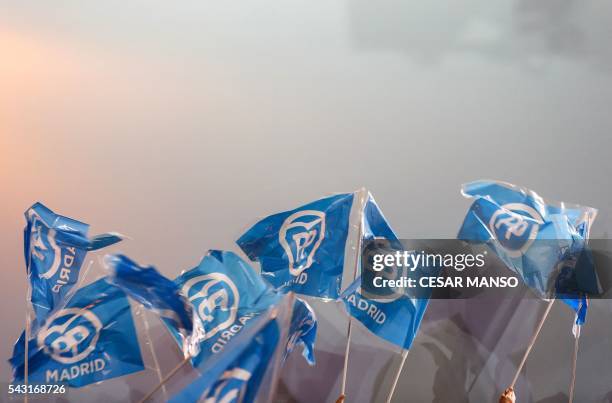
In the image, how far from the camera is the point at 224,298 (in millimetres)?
2691

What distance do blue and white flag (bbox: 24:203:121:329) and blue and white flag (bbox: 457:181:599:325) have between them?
4.96 feet

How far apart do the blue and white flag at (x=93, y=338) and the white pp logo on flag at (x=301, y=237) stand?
66 centimetres

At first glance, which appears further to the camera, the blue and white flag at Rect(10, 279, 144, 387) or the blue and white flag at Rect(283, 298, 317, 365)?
the blue and white flag at Rect(10, 279, 144, 387)

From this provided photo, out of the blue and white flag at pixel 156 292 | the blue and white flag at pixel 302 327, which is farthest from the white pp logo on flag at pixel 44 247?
the blue and white flag at pixel 302 327

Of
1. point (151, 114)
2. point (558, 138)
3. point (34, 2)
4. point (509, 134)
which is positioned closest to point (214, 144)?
point (151, 114)

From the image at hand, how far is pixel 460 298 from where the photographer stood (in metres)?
3.07

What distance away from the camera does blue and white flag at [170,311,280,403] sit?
5.32 feet

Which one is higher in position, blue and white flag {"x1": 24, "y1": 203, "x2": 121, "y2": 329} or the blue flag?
blue and white flag {"x1": 24, "y1": 203, "x2": 121, "y2": 329}

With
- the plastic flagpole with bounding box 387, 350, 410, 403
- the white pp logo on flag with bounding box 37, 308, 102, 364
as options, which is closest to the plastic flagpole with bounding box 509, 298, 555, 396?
the plastic flagpole with bounding box 387, 350, 410, 403

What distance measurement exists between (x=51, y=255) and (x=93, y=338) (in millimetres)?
374

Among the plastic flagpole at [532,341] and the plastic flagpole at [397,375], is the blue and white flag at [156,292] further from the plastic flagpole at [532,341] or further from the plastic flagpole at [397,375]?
the plastic flagpole at [532,341]

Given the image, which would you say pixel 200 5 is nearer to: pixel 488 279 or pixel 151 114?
pixel 151 114

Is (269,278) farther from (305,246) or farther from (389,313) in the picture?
(389,313)

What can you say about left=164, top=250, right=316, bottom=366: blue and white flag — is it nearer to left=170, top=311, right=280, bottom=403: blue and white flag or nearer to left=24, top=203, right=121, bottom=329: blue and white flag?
left=24, top=203, right=121, bottom=329: blue and white flag
